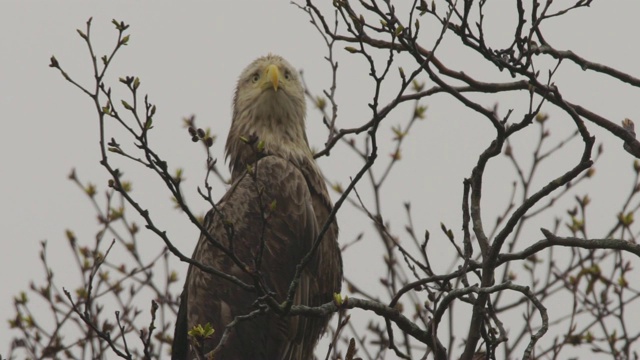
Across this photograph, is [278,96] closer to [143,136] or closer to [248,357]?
[248,357]

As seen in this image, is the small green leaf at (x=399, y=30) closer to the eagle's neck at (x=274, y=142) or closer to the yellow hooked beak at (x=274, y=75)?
the eagle's neck at (x=274, y=142)

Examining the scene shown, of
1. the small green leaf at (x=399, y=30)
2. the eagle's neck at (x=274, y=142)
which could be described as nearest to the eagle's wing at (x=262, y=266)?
the eagle's neck at (x=274, y=142)

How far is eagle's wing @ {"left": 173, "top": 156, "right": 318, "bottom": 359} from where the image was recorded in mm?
5738

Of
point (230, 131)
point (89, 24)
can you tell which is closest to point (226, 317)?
point (230, 131)

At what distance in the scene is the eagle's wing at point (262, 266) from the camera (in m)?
5.74

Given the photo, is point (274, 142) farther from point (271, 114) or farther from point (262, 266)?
point (262, 266)

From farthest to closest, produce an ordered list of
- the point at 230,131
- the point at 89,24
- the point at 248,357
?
the point at 230,131 → the point at 248,357 → the point at 89,24

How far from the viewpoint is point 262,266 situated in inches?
227

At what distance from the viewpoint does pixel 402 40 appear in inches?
156

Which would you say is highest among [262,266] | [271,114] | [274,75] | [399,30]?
[274,75]

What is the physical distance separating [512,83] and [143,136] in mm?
1770

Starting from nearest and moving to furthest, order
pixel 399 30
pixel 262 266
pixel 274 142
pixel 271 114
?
pixel 399 30 < pixel 262 266 < pixel 274 142 < pixel 271 114

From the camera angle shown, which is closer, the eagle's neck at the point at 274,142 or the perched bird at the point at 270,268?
the perched bird at the point at 270,268

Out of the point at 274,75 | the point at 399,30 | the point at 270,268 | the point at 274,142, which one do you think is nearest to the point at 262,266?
the point at 270,268
